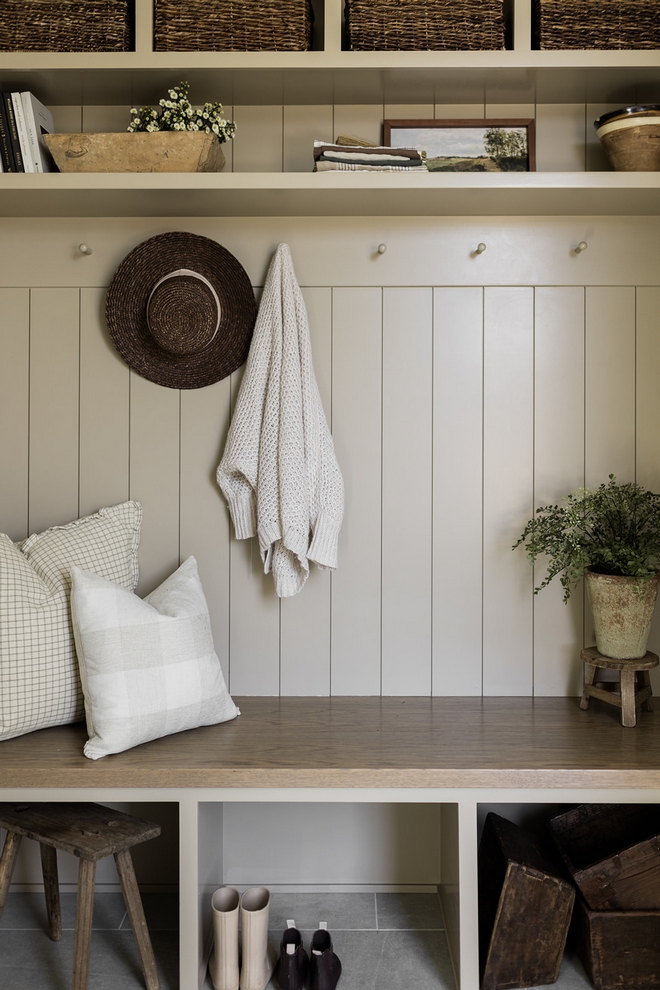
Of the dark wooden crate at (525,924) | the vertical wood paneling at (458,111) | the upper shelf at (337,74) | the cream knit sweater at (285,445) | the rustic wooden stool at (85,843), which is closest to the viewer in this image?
the rustic wooden stool at (85,843)

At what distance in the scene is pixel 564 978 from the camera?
1.82 metres

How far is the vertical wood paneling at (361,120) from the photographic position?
84.2 inches

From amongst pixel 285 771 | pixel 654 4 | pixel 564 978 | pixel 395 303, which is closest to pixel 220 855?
pixel 285 771

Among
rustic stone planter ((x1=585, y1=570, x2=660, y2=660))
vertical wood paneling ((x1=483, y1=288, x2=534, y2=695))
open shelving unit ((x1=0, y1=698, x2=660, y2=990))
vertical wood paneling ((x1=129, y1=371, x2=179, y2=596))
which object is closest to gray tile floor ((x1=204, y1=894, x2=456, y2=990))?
open shelving unit ((x1=0, y1=698, x2=660, y2=990))

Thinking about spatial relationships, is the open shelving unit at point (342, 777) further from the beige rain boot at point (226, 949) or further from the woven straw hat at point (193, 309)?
the woven straw hat at point (193, 309)

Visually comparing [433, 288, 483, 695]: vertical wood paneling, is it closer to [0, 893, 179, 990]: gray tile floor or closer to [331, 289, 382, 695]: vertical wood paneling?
[331, 289, 382, 695]: vertical wood paneling

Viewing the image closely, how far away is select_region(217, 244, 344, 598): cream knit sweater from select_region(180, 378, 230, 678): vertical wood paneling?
0.11 meters

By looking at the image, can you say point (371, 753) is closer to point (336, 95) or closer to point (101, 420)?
point (101, 420)

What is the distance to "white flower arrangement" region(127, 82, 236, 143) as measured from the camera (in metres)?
1.88

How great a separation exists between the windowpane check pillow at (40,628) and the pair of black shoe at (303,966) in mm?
727

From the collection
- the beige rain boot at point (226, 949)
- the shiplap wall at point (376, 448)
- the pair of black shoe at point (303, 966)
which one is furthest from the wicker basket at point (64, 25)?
the pair of black shoe at point (303, 966)

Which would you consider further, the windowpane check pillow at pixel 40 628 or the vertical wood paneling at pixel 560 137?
the vertical wood paneling at pixel 560 137

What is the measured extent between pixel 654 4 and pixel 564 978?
7.60 ft

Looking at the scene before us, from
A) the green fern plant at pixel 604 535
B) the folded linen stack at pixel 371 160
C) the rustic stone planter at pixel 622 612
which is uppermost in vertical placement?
the folded linen stack at pixel 371 160
